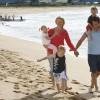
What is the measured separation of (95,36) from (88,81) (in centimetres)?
174

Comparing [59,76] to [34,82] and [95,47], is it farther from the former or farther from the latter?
[34,82]

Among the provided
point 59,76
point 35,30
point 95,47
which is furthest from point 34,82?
point 35,30

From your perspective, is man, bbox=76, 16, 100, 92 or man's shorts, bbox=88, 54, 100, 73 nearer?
man, bbox=76, 16, 100, 92

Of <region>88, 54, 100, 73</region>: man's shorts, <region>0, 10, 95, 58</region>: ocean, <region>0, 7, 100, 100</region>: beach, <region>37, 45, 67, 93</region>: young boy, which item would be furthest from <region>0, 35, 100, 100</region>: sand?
<region>0, 10, 95, 58</region>: ocean

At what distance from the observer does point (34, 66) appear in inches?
379

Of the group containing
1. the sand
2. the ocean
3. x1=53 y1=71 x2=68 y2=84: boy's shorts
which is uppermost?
x1=53 y1=71 x2=68 y2=84: boy's shorts

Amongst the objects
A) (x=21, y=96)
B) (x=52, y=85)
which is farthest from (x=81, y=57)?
(x=21, y=96)

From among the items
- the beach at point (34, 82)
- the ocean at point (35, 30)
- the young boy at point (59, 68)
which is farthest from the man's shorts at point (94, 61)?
the ocean at point (35, 30)

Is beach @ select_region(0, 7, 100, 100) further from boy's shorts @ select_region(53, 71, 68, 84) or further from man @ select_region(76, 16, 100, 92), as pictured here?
man @ select_region(76, 16, 100, 92)

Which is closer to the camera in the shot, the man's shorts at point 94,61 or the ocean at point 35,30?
the man's shorts at point 94,61

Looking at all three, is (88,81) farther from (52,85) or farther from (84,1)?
(84,1)

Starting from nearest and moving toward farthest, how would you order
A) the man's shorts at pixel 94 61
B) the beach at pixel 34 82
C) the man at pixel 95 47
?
the beach at pixel 34 82, the man at pixel 95 47, the man's shorts at pixel 94 61

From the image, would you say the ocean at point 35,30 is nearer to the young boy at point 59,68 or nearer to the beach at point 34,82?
the beach at point 34,82

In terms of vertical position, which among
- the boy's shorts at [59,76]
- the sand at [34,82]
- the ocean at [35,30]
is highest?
the boy's shorts at [59,76]
